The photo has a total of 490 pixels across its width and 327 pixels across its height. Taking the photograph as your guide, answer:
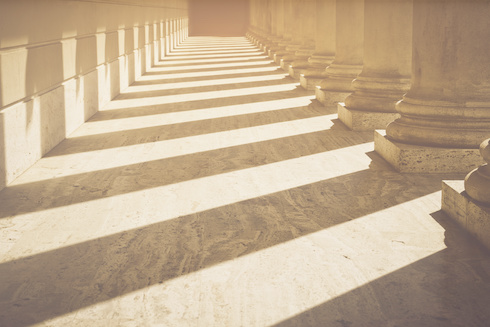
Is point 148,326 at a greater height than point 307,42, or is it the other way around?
point 307,42

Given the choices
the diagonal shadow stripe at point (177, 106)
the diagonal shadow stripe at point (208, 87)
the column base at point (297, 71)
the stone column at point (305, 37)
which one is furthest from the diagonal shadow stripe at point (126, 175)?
the stone column at point (305, 37)

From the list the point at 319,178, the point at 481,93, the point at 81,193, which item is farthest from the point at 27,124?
the point at 481,93

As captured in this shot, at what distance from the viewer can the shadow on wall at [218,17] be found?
194 feet

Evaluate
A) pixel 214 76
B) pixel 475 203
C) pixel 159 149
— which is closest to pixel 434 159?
pixel 475 203

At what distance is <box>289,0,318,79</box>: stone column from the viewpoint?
61.3 feet

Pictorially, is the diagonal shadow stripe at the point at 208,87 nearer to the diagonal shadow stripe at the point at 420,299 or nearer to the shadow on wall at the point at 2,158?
the shadow on wall at the point at 2,158

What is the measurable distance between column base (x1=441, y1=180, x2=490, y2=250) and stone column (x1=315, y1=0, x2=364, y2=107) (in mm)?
7244

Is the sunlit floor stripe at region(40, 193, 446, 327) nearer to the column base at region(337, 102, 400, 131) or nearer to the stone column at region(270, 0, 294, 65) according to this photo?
the column base at region(337, 102, 400, 131)

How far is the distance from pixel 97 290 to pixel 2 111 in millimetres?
3291

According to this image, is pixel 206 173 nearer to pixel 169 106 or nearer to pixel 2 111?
pixel 2 111

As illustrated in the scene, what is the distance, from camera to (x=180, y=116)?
11336 mm

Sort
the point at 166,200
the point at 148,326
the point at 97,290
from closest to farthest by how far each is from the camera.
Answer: the point at 148,326 < the point at 97,290 < the point at 166,200

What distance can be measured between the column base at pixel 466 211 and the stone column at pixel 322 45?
10137 mm

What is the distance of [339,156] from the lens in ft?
25.3
